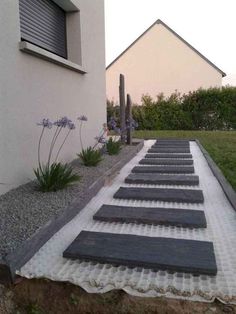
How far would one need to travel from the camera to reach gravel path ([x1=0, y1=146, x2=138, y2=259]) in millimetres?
2008

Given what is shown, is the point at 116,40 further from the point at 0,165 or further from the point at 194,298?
the point at 194,298

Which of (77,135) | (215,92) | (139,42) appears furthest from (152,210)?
(139,42)

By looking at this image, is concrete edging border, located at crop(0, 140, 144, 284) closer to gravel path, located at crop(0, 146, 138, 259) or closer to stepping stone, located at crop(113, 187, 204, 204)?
gravel path, located at crop(0, 146, 138, 259)

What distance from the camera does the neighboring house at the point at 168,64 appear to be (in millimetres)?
21297

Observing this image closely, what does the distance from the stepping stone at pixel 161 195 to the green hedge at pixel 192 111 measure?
1088 centimetres

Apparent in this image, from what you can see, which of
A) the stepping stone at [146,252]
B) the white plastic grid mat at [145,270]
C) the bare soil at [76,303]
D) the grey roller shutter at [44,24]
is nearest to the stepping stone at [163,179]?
the white plastic grid mat at [145,270]

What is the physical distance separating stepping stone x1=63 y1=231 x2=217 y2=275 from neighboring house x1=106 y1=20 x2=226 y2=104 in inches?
775

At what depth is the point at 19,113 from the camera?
317cm

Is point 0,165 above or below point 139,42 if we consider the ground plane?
below

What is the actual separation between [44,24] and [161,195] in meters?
2.80

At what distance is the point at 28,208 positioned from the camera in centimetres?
255

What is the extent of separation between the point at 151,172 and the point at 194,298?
279 cm

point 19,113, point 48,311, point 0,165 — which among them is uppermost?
point 19,113

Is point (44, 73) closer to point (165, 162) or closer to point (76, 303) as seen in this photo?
point (165, 162)
